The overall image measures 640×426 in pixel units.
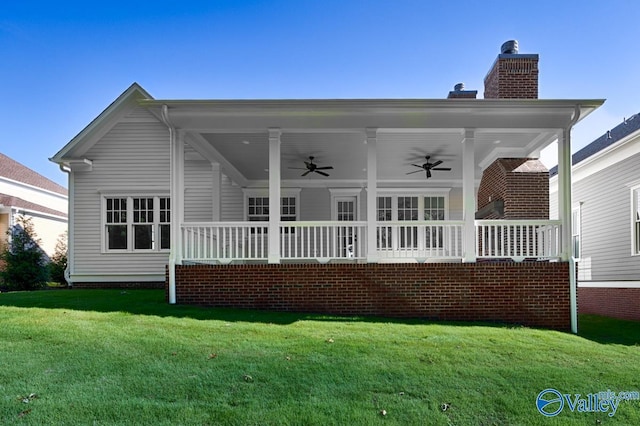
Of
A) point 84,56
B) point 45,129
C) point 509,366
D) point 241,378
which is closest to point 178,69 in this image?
point 84,56

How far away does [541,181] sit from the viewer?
10.1 m

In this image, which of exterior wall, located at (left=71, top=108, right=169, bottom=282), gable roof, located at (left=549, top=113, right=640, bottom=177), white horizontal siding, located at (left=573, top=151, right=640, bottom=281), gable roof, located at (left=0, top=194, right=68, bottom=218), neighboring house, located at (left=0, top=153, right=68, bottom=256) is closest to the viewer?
white horizontal siding, located at (left=573, top=151, right=640, bottom=281)

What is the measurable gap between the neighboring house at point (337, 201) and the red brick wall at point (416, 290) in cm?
2

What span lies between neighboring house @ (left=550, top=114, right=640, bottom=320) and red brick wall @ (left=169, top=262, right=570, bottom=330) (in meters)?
4.16

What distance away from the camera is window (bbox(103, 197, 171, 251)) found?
42.2 ft

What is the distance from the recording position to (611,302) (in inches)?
452

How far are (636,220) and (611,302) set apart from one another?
2300mm

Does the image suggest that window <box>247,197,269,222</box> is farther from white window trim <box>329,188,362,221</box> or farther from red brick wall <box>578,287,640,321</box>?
red brick wall <box>578,287,640,321</box>

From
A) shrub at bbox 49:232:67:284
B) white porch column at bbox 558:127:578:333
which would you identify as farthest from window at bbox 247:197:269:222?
A: white porch column at bbox 558:127:578:333

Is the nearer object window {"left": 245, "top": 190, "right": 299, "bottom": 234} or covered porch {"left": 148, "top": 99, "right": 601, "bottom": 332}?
covered porch {"left": 148, "top": 99, "right": 601, "bottom": 332}

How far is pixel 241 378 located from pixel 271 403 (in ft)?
1.98

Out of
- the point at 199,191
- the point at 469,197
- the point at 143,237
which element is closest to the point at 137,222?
the point at 143,237

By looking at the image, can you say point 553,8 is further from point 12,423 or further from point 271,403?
point 12,423

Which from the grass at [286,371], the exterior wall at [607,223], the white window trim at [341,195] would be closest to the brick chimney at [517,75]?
the exterior wall at [607,223]
